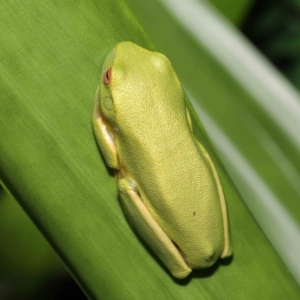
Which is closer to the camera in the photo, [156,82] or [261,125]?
[156,82]

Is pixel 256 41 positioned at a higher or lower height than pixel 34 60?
lower

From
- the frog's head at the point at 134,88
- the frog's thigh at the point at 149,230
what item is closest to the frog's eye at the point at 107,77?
the frog's head at the point at 134,88

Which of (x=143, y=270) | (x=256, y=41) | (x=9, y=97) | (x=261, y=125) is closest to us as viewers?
(x=9, y=97)

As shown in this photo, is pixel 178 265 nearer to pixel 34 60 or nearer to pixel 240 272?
pixel 240 272

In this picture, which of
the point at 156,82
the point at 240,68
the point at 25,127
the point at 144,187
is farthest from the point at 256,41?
the point at 25,127

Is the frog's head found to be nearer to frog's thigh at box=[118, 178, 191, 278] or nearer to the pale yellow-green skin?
the pale yellow-green skin

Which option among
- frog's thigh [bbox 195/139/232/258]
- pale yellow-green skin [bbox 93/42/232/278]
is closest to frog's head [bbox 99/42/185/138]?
pale yellow-green skin [bbox 93/42/232/278]

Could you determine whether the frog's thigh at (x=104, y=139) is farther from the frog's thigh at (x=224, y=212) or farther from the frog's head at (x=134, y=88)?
the frog's thigh at (x=224, y=212)

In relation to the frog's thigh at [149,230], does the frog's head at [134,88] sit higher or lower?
higher

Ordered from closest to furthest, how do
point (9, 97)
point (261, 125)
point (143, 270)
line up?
1. point (9, 97)
2. point (143, 270)
3. point (261, 125)
